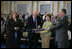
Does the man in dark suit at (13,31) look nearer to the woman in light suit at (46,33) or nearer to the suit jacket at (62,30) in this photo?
the woman in light suit at (46,33)

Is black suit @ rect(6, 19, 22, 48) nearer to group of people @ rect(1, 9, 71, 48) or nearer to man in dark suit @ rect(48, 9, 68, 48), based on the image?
group of people @ rect(1, 9, 71, 48)

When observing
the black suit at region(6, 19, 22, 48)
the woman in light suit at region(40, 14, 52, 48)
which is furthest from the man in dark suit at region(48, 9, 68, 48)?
the black suit at region(6, 19, 22, 48)

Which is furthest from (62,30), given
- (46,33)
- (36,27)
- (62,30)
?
(36,27)

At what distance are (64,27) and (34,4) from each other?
8351 mm

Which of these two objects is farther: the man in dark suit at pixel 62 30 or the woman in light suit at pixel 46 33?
the woman in light suit at pixel 46 33

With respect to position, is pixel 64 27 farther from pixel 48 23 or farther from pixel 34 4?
pixel 34 4

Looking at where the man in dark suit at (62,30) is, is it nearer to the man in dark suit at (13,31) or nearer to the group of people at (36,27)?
the group of people at (36,27)

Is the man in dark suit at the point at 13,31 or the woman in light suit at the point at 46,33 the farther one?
the woman in light suit at the point at 46,33

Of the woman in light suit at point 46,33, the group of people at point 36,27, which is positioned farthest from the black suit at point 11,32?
the woman in light suit at point 46,33

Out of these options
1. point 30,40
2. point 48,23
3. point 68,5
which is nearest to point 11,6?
point 68,5

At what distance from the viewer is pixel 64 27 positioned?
3.45 m

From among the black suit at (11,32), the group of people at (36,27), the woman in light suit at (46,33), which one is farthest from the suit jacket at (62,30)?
the black suit at (11,32)

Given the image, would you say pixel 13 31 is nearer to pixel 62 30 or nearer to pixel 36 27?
pixel 36 27

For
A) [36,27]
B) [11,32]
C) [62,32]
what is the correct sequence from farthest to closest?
[36,27] < [11,32] < [62,32]
